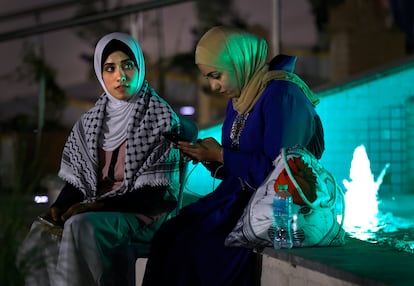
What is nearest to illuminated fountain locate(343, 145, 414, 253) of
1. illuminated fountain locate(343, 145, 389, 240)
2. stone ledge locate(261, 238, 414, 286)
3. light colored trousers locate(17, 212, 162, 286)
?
illuminated fountain locate(343, 145, 389, 240)

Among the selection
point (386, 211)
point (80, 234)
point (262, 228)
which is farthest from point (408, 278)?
point (386, 211)

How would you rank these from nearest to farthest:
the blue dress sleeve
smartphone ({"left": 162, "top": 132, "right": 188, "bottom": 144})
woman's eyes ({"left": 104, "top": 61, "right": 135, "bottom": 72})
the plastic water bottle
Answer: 1. the plastic water bottle
2. the blue dress sleeve
3. smartphone ({"left": 162, "top": 132, "right": 188, "bottom": 144})
4. woman's eyes ({"left": 104, "top": 61, "right": 135, "bottom": 72})

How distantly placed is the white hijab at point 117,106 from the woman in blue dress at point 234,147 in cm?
45

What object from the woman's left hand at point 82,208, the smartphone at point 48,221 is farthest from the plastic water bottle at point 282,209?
the smartphone at point 48,221

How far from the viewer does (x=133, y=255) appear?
18.7 ft

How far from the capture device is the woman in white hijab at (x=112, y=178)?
17.9 feet

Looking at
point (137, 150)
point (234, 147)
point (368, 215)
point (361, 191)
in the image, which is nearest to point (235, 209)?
point (234, 147)

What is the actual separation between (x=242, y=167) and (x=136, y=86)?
0.88 metres

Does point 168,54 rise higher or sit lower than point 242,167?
higher

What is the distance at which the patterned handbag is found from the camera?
5.06 m

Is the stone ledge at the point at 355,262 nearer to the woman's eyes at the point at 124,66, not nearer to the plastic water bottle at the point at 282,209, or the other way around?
the plastic water bottle at the point at 282,209

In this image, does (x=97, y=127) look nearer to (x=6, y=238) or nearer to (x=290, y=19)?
(x=6, y=238)

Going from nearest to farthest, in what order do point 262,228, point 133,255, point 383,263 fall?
point 383,263
point 262,228
point 133,255

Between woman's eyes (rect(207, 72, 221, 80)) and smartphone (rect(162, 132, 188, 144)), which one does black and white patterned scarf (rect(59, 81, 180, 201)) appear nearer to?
smartphone (rect(162, 132, 188, 144))
